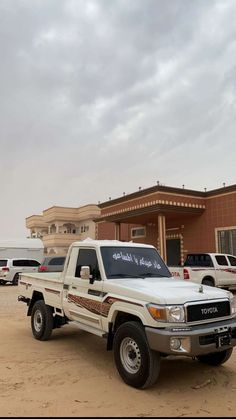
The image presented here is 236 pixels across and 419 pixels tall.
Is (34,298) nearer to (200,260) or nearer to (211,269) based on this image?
(211,269)

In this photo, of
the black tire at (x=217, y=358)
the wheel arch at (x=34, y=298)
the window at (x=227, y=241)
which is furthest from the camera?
the window at (x=227, y=241)

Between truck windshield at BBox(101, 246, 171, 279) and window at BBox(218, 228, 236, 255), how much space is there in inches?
623

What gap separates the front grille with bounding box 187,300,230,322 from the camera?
208 inches

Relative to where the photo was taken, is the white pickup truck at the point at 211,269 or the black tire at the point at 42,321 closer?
the black tire at the point at 42,321

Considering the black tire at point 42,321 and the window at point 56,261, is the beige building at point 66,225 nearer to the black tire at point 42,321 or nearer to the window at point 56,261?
the window at point 56,261

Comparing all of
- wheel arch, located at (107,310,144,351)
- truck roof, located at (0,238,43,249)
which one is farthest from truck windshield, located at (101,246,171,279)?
truck roof, located at (0,238,43,249)

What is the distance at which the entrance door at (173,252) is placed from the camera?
25.8m

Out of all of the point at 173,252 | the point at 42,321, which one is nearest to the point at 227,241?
the point at 173,252

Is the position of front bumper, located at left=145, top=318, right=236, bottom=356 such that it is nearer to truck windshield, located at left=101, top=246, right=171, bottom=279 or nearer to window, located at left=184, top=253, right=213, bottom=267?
truck windshield, located at left=101, top=246, right=171, bottom=279

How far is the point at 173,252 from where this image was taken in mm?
26172

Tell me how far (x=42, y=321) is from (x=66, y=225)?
4816 centimetres

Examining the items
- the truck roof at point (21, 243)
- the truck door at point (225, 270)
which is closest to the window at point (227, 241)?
the truck door at point (225, 270)

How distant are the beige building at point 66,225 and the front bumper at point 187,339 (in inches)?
1759

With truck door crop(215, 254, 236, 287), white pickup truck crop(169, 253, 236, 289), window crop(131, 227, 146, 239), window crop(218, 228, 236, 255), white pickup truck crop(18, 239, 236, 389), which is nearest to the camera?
white pickup truck crop(18, 239, 236, 389)
